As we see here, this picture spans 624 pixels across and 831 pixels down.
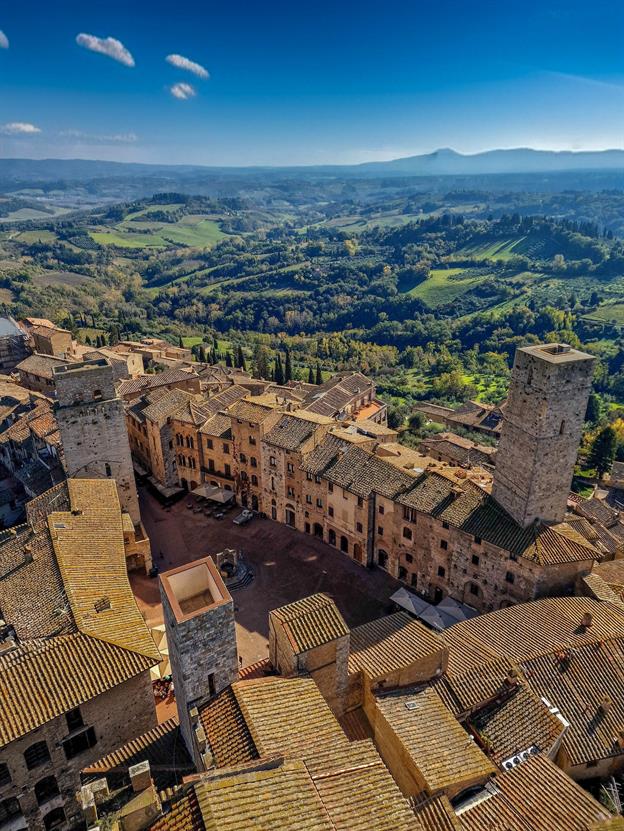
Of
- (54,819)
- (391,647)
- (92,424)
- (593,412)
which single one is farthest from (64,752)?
(593,412)

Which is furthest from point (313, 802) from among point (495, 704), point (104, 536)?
point (104, 536)

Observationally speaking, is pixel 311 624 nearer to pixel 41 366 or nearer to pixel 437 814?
pixel 437 814

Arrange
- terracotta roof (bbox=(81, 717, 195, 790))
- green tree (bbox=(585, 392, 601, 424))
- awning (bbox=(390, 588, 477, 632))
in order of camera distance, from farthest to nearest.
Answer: green tree (bbox=(585, 392, 601, 424)) → awning (bbox=(390, 588, 477, 632)) → terracotta roof (bbox=(81, 717, 195, 790))

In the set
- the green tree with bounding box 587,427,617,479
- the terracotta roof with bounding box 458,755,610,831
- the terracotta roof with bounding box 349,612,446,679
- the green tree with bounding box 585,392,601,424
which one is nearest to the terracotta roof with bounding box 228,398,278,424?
the terracotta roof with bounding box 349,612,446,679

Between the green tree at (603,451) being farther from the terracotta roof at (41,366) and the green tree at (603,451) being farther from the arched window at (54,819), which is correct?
the arched window at (54,819)

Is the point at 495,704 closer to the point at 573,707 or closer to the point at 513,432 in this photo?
the point at 573,707

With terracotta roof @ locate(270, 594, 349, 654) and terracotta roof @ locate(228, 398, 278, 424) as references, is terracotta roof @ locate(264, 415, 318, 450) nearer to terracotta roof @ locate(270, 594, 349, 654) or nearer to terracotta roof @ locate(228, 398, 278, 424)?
terracotta roof @ locate(228, 398, 278, 424)

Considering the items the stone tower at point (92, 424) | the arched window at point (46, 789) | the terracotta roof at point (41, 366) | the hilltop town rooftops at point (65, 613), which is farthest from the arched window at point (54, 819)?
the terracotta roof at point (41, 366)
